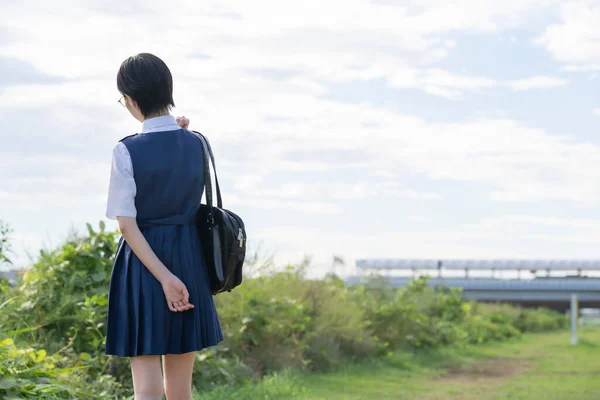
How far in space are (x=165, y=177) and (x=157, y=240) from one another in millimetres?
268

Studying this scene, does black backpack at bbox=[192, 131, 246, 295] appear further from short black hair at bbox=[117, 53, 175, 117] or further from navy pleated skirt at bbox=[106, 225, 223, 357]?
short black hair at bbox=[117, 53, 175, 117]

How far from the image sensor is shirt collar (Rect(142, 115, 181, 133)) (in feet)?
12.0

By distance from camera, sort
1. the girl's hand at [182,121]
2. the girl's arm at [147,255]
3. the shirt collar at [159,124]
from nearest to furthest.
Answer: the girl's arm at [147,255]
the shirt collar at [159,124]
the girl's hand at [182,121]

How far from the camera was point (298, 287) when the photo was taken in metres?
11.4

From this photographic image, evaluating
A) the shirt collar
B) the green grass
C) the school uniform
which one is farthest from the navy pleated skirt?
the green grass

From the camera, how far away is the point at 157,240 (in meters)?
3.57

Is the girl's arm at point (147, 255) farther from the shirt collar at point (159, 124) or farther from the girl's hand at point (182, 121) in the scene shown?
the girl's hand at point (182, 121)

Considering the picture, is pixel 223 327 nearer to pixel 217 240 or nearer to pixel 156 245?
pixel 217 240

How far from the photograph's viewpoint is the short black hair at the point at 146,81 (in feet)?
11.8

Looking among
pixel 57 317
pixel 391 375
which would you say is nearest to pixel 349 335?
pixel 391 375

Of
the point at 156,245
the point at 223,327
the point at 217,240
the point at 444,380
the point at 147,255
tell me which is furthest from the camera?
the point at 444,380

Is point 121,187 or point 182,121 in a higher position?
point 182,121

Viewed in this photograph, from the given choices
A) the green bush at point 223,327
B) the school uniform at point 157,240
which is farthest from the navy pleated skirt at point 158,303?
the green bush at point 223,327

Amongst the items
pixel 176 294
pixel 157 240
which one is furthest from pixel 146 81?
pixel 176 294
